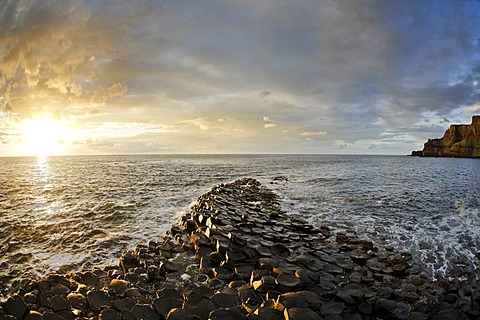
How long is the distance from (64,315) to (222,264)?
439 centimetres

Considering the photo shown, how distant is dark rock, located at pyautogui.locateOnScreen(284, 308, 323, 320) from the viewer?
5469 millimetres

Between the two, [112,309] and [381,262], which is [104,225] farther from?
[381,262]

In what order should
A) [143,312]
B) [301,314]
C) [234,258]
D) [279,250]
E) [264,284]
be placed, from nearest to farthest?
[301,314] → [143,312] → [264,284] → [234,258] → [279,250]

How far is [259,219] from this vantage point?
14633 millimetres

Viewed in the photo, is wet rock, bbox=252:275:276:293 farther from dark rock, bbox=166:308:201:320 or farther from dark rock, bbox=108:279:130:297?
dark rock, bbox=108:279:130:297

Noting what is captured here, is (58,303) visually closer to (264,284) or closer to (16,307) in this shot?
(16,307)

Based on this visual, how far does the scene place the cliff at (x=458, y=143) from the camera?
151500 millimetres

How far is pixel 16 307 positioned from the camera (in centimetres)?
572

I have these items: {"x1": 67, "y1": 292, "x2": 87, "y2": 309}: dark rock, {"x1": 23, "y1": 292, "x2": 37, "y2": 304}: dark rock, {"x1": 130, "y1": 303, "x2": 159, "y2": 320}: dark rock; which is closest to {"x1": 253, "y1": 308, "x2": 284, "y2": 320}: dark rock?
{"x1": 130, "y1": 303, "x2": 159, "y2": 320}: dark rock

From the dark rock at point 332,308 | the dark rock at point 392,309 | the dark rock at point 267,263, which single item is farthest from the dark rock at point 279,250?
the dark rock at point 392,309

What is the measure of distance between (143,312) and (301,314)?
3.46m

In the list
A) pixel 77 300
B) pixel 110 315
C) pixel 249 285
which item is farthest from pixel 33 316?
pixel 249 285

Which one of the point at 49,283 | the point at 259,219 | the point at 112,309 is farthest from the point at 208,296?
the point at 259,219

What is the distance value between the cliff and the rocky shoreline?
184516mm
